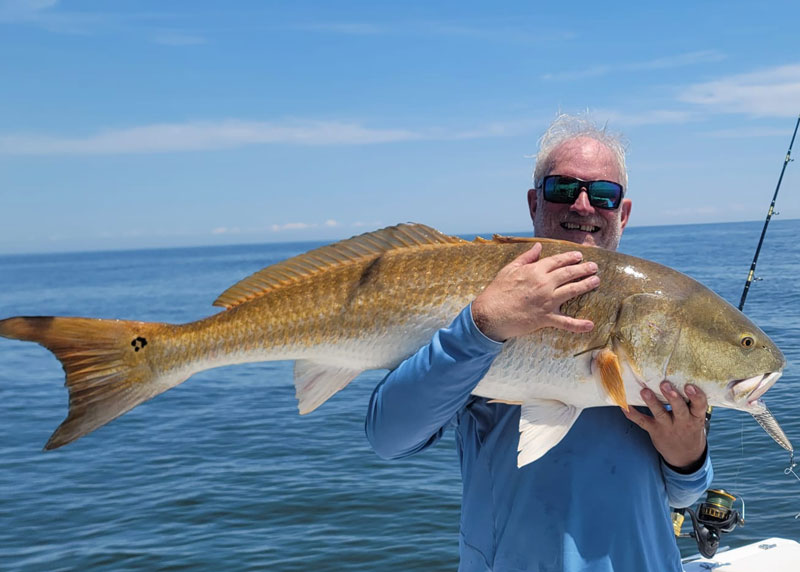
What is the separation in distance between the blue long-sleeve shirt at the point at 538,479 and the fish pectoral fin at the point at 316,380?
12.6 inches

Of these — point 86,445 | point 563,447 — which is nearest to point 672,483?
point 563,447

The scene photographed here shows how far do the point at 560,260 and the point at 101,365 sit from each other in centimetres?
164

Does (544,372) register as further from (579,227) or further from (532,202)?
(532,202)

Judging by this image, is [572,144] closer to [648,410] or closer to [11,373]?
[648,410]

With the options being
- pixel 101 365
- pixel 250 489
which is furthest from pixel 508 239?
pixel 250 489

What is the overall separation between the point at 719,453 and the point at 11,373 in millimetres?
16781

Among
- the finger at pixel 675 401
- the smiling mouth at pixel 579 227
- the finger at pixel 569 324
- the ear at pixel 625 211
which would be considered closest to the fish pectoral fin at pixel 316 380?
the finger at pixel 569 324

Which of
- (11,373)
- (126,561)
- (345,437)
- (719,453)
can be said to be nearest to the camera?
(126,561)

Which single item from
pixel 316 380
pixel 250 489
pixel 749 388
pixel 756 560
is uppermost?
pixel 749 388

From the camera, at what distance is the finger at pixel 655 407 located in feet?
8.09

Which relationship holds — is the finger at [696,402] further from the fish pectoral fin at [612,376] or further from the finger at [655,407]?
the fish pectoral fin at [612,376]

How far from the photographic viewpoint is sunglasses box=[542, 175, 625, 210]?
2.86 metres

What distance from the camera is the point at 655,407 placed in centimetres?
248

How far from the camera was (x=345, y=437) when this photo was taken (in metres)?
12.1
